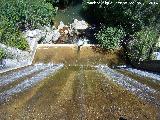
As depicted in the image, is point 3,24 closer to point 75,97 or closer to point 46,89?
point 46,89

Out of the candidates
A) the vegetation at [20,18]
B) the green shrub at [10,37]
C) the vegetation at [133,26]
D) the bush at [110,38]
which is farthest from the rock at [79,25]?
the green shrub at [10,37]

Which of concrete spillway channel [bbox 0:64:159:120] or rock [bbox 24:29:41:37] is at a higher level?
rock [bbox 24:29:41:37]

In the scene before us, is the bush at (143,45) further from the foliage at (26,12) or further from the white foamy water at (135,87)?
the foliage at (26,12)

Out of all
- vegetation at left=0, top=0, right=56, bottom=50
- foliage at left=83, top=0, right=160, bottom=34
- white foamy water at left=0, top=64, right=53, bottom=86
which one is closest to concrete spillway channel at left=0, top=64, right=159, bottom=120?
white foamy water at left=0, top=64, right=53, bottom=86

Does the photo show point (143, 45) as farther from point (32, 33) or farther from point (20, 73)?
point (32, 33)

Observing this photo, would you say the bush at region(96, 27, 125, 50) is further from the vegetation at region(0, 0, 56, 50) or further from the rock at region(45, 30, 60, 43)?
the vegetation at region(0, 0, 56, 50)

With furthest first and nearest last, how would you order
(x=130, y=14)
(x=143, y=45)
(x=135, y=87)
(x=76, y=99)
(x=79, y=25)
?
1. (x=79, y=25)
2. (x=130, y=14)
3. (x=143, y=45)
4. (x=135, y=87)
5. (x=76, y=99)

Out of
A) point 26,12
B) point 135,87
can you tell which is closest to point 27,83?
point 135,87
